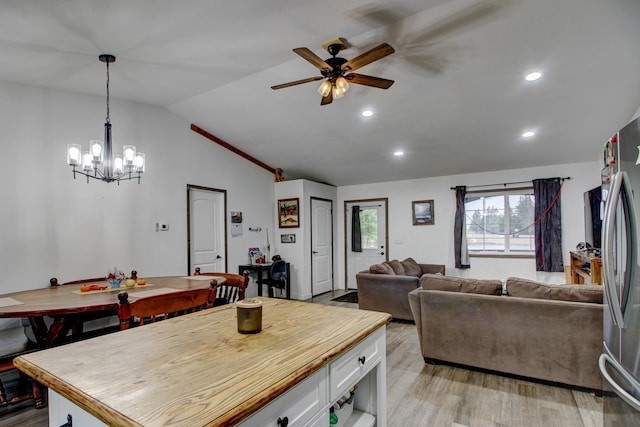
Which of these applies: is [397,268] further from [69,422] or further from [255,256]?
[69,422]

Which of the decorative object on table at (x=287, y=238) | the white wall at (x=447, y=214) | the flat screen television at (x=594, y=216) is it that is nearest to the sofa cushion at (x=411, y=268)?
the white wall at (x=447, y=214)

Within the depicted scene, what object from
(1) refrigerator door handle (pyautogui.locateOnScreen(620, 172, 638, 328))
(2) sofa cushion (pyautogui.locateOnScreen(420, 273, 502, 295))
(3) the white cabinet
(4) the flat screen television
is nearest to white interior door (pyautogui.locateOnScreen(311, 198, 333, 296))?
(2) sofa cushion (pyautogui.locateOnScreen(420, 273, 502, 295))

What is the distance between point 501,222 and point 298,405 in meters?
6.08

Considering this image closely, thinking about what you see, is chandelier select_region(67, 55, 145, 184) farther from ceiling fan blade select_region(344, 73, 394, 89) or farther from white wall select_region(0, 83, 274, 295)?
ceiling fan blade select_region(344, 73, 394, 89)

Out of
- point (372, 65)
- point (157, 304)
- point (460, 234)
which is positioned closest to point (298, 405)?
point (157, 304)

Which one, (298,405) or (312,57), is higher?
(312,57)

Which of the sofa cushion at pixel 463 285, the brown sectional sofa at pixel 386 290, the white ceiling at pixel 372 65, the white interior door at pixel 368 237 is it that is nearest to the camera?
the white ceiling at pixel 372 65

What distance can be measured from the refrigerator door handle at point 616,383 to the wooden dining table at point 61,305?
9.04 feet

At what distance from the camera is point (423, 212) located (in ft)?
21.8

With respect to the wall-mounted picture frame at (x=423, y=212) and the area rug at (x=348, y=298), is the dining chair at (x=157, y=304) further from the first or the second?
the wall-mounted picture frame at (x=423, y=212)

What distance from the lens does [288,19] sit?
267 centimetres

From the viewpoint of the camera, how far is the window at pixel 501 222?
19.1 feet

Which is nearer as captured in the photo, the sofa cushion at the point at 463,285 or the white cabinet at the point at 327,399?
the white cabinet at the point at 327,399

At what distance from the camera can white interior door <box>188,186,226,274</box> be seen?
5113 millimetres
